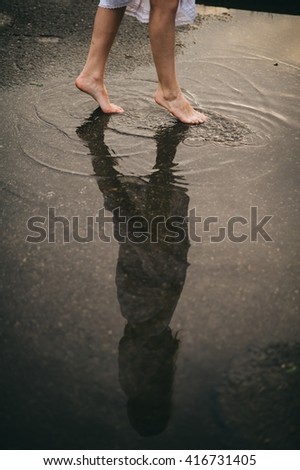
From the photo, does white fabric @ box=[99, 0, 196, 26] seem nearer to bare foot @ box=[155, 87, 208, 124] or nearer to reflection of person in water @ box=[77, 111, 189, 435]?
bare foot @ box=[155, 87, 208, 124]

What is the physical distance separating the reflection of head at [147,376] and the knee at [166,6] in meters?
1.86

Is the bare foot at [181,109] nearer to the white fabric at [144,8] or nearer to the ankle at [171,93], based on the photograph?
the ankle at [171,93]

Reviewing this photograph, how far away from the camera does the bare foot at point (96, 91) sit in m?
3.45

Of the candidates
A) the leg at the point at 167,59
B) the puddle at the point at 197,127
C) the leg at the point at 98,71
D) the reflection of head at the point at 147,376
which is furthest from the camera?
the leg at the point at 98,71

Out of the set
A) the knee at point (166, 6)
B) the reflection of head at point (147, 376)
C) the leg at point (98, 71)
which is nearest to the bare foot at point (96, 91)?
the leg at point (98, 71)

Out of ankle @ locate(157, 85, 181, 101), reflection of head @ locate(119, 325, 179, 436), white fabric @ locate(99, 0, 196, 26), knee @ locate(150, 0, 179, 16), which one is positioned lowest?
reflection of head @ locate(119, 325, 179, 436)

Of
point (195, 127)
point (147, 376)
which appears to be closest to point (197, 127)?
point (195, 127)

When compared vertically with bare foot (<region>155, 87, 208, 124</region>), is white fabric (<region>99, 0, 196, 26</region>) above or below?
above

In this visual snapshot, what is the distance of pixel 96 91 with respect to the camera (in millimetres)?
3457

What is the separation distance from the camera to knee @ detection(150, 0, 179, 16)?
3113mm

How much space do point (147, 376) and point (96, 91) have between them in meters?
2.03

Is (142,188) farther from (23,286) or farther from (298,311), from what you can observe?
(298,311)

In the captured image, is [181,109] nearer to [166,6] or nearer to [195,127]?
[195,127]

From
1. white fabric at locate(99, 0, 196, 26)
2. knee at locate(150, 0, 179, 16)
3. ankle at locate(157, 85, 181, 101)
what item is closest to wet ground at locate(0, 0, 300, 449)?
ankle at locate(157, 85, 181, 101)
